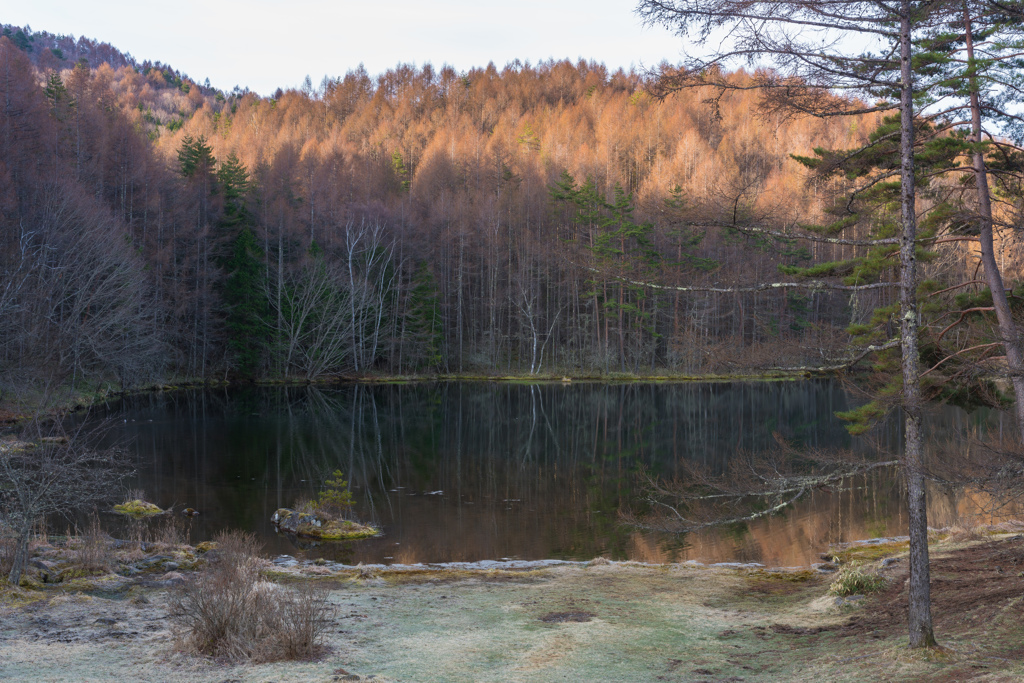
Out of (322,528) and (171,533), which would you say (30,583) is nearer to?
(171,533)

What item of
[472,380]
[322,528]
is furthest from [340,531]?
[472,380]

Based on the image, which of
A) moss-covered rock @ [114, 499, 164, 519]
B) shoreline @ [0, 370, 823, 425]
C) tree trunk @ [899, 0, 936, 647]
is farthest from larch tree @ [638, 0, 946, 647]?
shoreline @ [0, 370, 823, 425]

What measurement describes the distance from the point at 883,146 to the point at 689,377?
152 feet

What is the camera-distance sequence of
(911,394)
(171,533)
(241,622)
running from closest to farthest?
(911,394)
(241,622)
(171,533)

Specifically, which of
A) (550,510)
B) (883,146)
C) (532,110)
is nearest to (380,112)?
(532,110)

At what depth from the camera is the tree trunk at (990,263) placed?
8.90 m

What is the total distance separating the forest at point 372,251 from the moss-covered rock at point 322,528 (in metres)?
8.36

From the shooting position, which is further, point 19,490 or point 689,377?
point 689,377

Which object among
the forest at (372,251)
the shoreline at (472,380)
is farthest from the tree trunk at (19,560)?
the shoreline at (472,380)

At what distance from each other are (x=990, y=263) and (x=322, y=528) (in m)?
12.5

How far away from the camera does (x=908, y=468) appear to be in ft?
22.5

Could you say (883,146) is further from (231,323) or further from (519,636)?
(231,323)

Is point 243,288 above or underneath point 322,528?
above

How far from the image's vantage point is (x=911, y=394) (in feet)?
23.0
